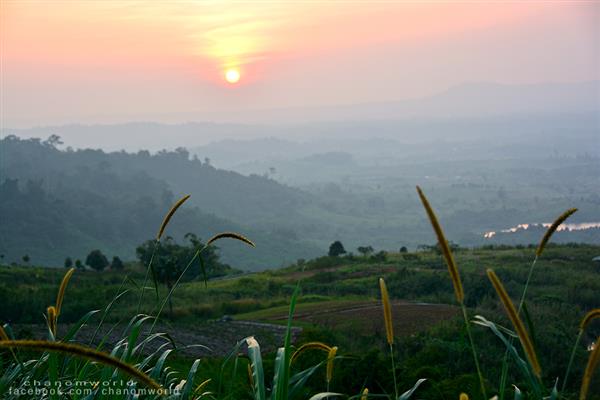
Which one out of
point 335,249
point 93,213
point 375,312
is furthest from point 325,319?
point 93,213

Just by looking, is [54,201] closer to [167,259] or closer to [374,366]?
[167,259]

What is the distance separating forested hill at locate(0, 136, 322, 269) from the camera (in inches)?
4348

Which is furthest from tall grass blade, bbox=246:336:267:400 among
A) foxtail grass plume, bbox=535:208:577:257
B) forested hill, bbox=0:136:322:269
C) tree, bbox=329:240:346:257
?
forested hill, bbox=0:136:322:269

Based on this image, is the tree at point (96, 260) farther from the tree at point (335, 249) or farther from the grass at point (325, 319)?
the tree at point (335, 249)

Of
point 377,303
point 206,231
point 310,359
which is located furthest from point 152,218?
point 310,359

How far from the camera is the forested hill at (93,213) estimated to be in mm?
110438

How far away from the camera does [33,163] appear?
172 meters

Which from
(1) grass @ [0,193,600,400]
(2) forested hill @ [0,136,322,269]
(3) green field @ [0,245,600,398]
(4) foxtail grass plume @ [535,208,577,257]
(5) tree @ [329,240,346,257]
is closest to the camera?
(4) foxtail grass plume @ [535,208,577,257]

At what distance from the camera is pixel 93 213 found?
133 metres

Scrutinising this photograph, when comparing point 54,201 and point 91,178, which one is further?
point 91,178

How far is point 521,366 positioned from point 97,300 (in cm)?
2172

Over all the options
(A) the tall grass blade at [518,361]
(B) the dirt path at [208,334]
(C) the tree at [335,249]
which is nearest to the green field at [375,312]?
(B) the dirt path at [208,334]

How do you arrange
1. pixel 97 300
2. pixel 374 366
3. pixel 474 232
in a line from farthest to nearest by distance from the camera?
pixel 474 232, pixel 97 300, pixel 374 366

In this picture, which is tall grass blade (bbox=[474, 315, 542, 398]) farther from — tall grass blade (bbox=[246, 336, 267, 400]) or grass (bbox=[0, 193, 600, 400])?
tall grass blade (bbox=[246, 336, 267, 400])
